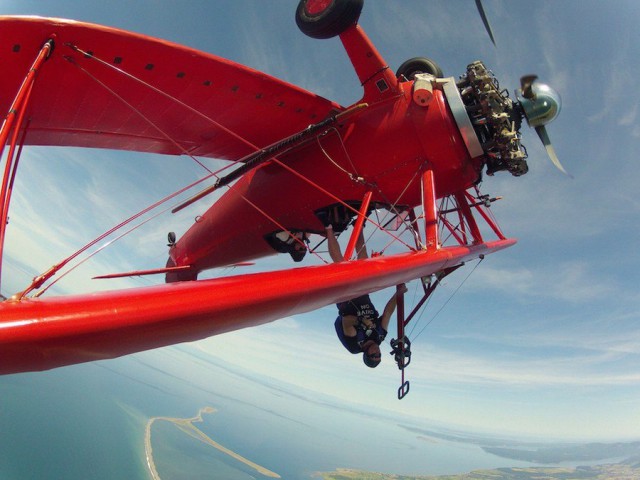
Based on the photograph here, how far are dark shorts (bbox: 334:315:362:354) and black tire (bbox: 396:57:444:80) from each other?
6.72m

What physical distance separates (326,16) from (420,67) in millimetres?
3468

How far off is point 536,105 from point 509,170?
4.66 ft

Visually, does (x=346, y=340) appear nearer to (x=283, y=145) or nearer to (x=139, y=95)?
(x=283, y=145)

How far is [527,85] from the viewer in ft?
19.8

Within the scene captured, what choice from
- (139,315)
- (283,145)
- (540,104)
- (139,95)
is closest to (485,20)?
(540,104)

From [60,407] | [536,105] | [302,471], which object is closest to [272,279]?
[536,105]

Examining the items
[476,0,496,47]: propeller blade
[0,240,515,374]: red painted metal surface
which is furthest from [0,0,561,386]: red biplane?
[476,0,496,47]: propeller blade

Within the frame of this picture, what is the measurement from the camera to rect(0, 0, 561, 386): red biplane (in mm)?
3160

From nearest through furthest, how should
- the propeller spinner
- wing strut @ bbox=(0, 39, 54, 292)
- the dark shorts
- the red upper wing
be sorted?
1. wing strut @ bbox=(0, 39, 54, 292)
2. the red upper wing
3. the propeller spinner
4. the dark shorts

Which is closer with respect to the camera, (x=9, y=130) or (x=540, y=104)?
(x=9, y=130)

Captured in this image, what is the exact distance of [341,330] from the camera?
27.8 ft

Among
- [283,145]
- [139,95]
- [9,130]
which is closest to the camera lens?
[9,130]

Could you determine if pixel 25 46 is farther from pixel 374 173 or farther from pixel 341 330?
pixel 341 330

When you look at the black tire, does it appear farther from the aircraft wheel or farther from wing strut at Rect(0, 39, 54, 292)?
wing strut at Rect(0, 39, 54, 292)
